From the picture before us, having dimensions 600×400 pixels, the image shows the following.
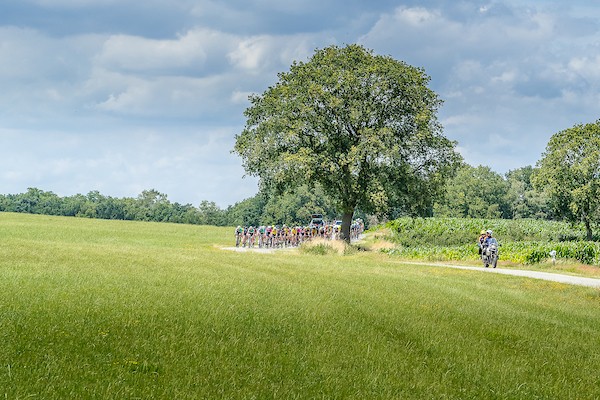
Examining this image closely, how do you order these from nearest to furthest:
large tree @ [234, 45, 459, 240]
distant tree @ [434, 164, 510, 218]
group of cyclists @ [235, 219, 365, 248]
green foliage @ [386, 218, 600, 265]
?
green foliage @ [386, 218, 600, 265]
large tree @ [234, 45, 459, 240]
group of cyclists @ [235, 219, 365, 248]
distant tree @ [434, 164, 510, 218]

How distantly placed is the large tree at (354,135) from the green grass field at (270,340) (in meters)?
26.5

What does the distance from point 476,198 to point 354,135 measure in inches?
3883

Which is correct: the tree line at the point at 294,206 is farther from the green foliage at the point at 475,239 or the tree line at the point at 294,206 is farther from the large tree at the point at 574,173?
the large tree at the point at 574,173

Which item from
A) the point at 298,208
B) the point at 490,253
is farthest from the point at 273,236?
the point at 298,208

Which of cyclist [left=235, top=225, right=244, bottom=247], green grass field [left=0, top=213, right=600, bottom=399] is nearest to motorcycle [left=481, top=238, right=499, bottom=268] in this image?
green grass field [left=0, top=213, right=600, bottom=399]

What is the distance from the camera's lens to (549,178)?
59688 millimetres

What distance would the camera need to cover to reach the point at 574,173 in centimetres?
5803

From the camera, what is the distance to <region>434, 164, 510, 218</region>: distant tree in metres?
141

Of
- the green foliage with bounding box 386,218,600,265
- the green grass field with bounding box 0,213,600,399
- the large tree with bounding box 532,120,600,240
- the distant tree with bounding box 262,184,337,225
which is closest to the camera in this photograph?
the green grass field with bounding box 0,213,600,399

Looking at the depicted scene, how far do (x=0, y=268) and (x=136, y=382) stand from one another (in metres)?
13.7

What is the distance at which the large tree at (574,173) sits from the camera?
187 feet

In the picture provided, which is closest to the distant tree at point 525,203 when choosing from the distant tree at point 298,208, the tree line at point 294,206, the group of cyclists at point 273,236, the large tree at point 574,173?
the tree line at point 294,206

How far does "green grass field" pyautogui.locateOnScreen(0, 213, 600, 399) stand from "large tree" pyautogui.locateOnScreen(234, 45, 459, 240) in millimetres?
26546

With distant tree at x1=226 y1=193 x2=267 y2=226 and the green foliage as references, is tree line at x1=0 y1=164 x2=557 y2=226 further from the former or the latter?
the green foliage
